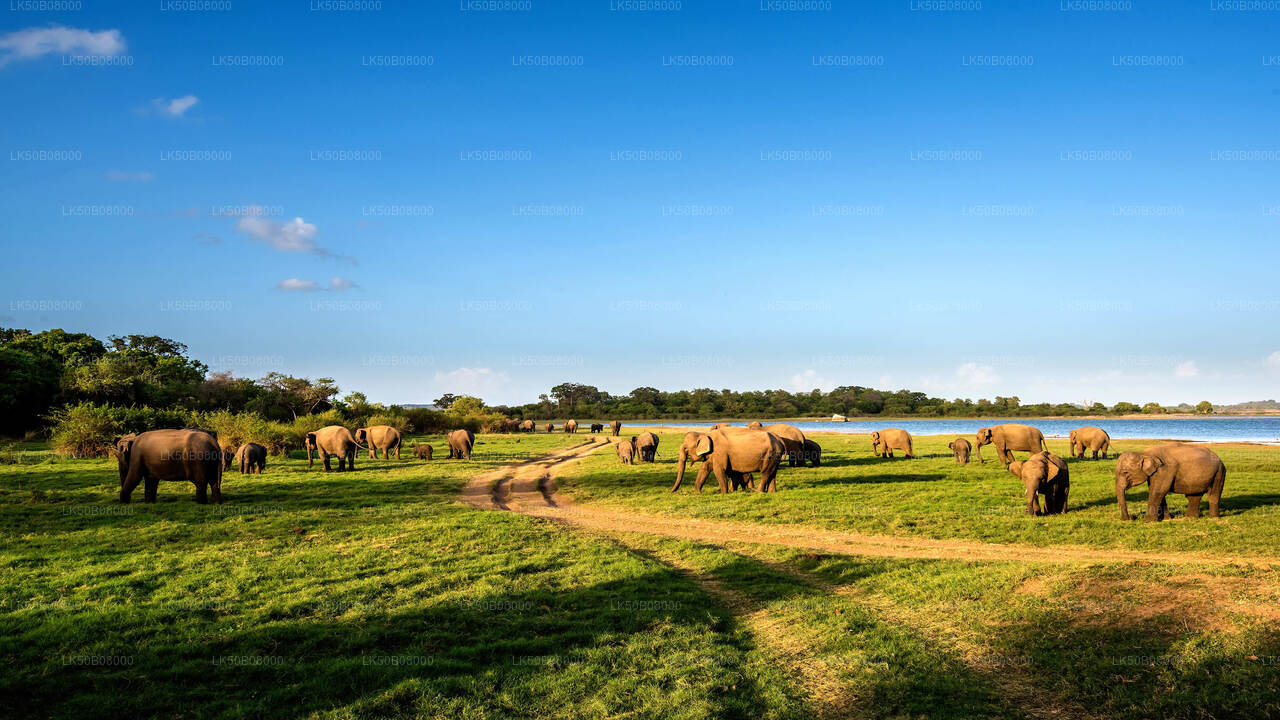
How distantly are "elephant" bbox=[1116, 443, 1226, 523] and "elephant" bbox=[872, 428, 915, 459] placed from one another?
699 inches

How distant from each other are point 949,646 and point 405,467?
28.2 meters

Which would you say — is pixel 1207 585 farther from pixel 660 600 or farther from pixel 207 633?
pixel 207 633

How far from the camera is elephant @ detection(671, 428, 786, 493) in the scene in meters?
21.7

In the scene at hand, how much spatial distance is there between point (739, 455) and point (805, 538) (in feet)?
23.7

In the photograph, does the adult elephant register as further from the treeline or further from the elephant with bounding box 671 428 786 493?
the treeline

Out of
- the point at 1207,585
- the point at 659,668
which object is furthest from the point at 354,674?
the point at 1207,585

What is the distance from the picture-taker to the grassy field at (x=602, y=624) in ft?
21.9

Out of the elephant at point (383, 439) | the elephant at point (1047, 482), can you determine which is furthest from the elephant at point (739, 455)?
the elephant at point (383, 439)

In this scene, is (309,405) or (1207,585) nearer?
(1207,585)

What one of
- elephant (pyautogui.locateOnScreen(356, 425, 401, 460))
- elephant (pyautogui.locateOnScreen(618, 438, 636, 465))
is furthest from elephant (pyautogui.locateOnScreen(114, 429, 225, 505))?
elephant (pyautogui.locateOnScreen(618, 438, 636, 465))

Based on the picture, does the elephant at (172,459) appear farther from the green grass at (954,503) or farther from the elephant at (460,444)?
the elephant at (460,444)

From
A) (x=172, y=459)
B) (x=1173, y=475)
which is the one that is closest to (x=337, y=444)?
(x=172, y=459)

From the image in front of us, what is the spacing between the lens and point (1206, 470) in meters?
15.1

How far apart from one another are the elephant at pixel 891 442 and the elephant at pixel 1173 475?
17.7 meters
